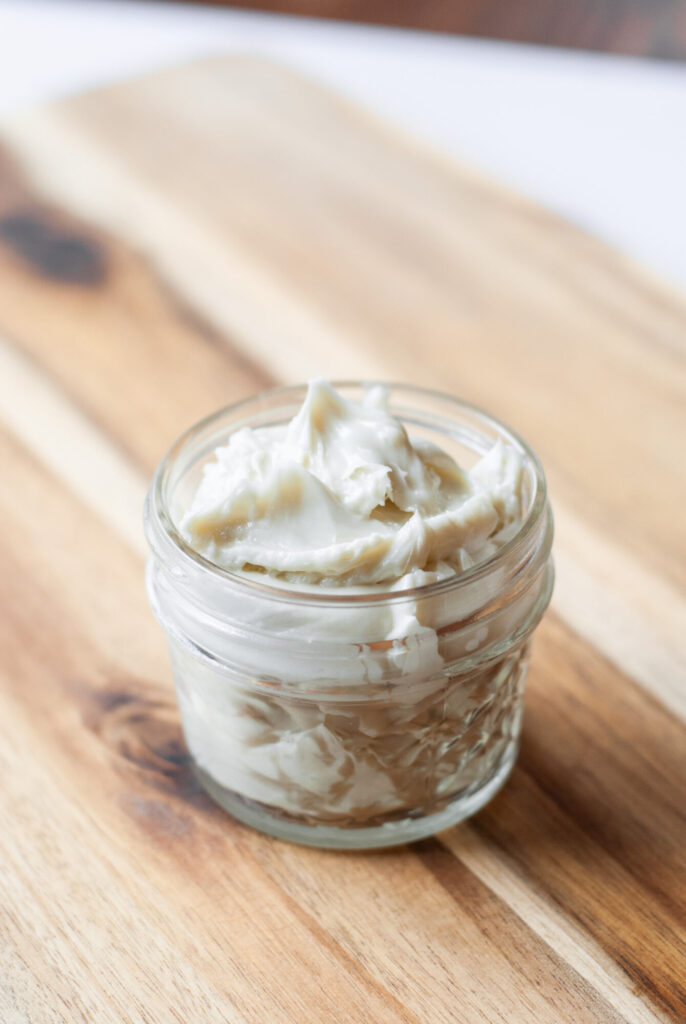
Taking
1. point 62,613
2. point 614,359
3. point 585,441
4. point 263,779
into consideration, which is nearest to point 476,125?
point 614,359

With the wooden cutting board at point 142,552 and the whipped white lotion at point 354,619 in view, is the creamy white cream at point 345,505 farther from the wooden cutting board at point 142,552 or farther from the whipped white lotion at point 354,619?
the wooden cutting board at point 142,552

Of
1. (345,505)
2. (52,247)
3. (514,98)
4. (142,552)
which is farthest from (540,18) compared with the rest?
(345,505)

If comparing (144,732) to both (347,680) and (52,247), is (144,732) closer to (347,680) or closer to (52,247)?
(347,680)

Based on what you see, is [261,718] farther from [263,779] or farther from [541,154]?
[541,154]

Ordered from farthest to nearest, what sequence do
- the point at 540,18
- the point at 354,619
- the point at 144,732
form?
the point at 540,18 → the point at 144,732 → the point at 354,619

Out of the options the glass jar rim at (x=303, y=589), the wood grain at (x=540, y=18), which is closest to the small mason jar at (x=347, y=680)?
the glass jar rim at (x=303, y=589)

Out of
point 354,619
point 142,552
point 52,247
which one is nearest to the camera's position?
point 354,619

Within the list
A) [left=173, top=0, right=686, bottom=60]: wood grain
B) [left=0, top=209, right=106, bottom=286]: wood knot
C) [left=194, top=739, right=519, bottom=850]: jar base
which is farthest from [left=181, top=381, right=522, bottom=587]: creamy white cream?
[left=173, top=0, right=686, bottom=60]: wood grain
